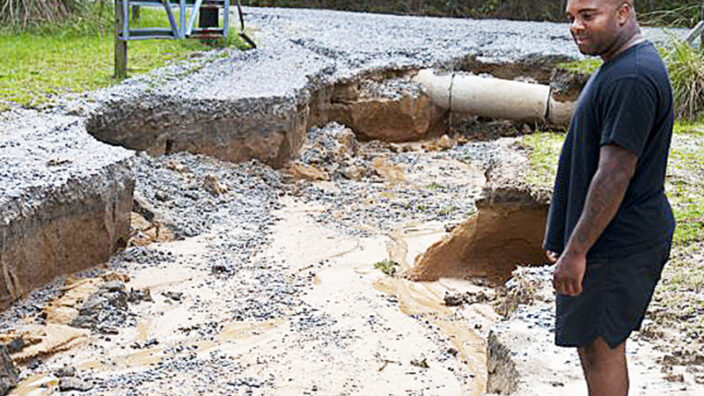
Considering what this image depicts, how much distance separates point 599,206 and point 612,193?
0.05 meters

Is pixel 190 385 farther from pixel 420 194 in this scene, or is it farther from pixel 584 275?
pixel 420 194

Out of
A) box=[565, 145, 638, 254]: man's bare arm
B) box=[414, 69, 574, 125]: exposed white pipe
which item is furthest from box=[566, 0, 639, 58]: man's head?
box=[414, 69, 574, 125]: exposed white pipe

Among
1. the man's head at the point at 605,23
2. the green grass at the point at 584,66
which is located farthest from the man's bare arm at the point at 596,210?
the green grass at the point at 584,66

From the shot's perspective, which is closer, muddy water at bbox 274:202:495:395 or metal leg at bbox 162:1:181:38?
muddy water at bbox 274:202:495:395

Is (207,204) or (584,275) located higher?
(584,275)

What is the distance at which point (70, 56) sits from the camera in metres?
9.91

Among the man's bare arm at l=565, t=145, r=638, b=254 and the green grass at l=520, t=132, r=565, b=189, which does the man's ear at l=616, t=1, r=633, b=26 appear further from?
the green grass at l=520, t=132, r=565, b=189

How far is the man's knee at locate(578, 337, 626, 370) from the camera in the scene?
2.94 metres

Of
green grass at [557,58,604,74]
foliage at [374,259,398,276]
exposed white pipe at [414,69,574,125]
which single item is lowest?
foliage at [374,259,398,276]

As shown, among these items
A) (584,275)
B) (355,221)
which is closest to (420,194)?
(355,221)

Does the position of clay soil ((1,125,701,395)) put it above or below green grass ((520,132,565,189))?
below

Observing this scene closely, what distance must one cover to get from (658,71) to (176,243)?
4770 mm

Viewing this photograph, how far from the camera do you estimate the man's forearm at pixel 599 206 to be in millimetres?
2738

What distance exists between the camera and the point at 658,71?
272 centimetres
